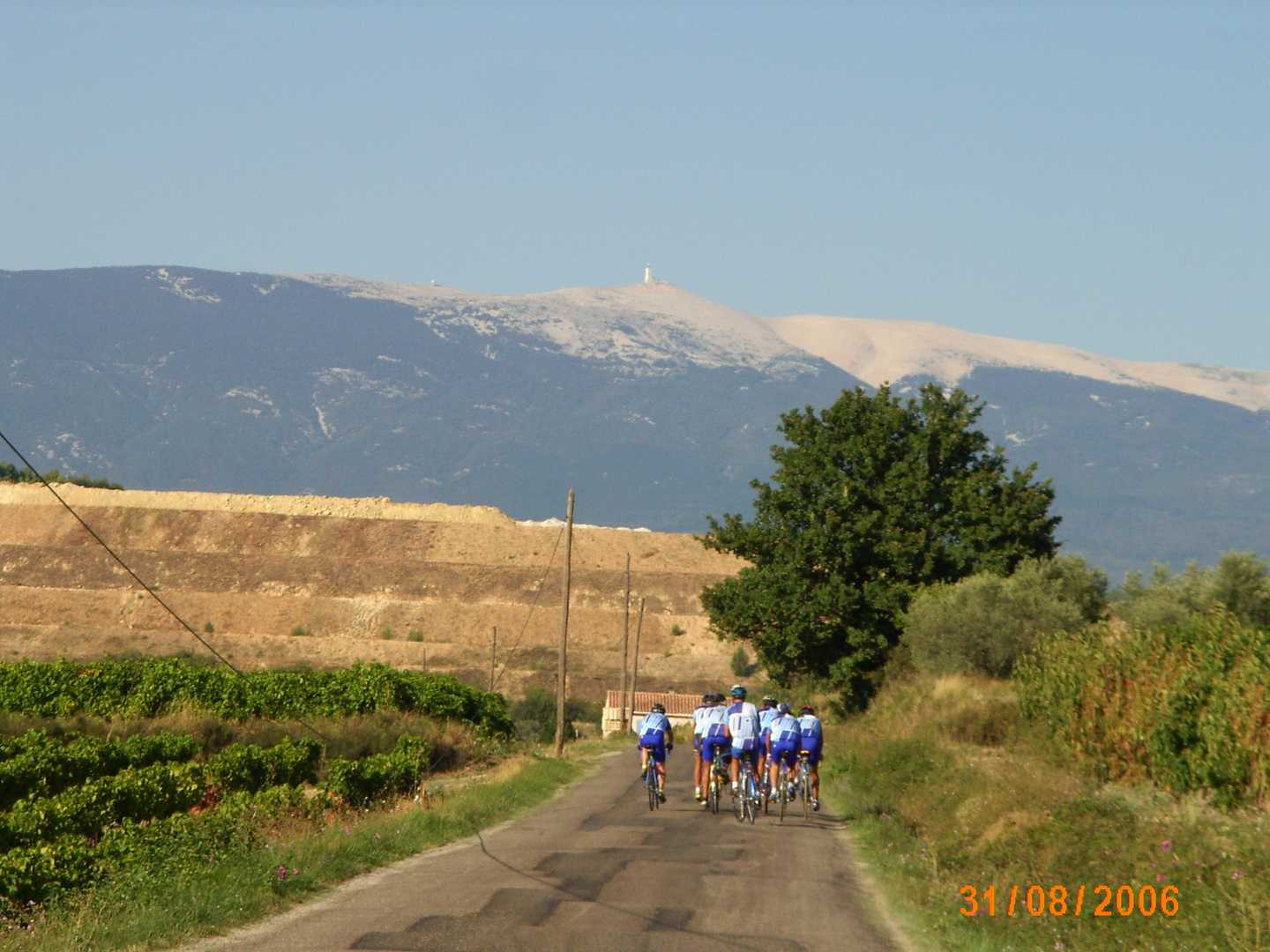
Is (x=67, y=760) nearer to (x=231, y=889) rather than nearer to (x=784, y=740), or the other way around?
(x=231, y=889)

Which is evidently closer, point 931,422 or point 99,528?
point 931,422

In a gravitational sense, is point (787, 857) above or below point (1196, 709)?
below

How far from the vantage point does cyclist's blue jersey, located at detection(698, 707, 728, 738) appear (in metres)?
23.4

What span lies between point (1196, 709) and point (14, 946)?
1413 cm

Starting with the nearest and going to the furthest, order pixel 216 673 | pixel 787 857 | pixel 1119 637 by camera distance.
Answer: pixel 787 857 → pixel 1119 637 → pixel 216 673

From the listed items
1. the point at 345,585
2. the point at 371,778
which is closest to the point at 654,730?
the point at 371,778

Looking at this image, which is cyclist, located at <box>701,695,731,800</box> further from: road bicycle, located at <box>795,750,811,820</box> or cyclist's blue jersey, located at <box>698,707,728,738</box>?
road bicycle, located at <box>795,750,811,820</box>

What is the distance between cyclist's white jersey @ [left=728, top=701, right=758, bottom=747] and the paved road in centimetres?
198

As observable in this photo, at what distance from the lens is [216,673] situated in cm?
4194

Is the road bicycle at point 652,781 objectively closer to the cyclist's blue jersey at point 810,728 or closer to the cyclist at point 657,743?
the cyclist at point 657,743

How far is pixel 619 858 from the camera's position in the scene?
17.0m

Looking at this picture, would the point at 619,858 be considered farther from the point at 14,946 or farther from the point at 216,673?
the point at 216,673

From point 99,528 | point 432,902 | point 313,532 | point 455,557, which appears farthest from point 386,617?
point 432,902

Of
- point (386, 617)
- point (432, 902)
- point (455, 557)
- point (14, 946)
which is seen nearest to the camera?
point (14, 946)
